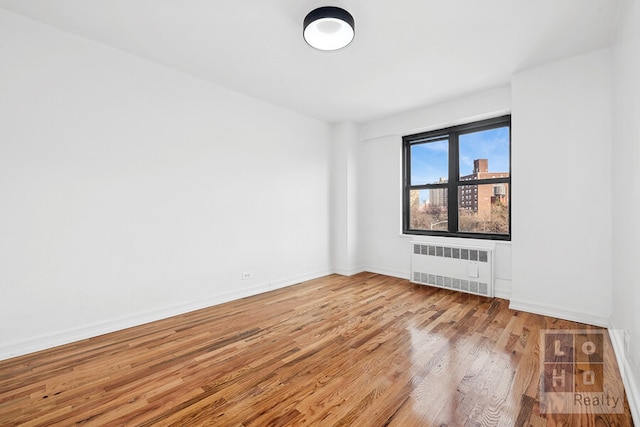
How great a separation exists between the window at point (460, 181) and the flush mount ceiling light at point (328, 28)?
8.94 ft

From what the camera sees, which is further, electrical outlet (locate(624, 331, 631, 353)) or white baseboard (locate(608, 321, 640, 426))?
electrical outlet (locate(624, 331, 631, 353))

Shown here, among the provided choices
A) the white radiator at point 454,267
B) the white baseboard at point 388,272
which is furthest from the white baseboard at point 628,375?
the white baseboard at point 388,272

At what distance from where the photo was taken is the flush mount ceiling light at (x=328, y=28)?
212 centimetres

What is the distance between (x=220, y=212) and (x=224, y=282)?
91 centimetres

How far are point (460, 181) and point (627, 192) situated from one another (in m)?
2.28

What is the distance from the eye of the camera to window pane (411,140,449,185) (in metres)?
4.49

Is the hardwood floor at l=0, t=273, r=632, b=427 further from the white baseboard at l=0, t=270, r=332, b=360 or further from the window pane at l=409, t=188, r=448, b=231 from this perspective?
the window pane at l=409, t=188, r=448, b=231

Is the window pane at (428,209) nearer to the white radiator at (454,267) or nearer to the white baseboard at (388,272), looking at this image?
the white radiator at (454,267)

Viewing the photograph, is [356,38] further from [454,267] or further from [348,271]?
[348,271]

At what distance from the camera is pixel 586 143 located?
285cm

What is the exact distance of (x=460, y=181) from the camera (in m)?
4.28

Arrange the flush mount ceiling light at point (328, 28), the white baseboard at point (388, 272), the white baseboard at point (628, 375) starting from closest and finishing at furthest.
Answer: the white baseboard at point (628, 375)
the flush mount ceiling light at point (328, 28)
the white baseboard at point (388, 272)

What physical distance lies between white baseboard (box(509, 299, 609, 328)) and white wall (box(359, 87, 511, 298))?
0.89 metres

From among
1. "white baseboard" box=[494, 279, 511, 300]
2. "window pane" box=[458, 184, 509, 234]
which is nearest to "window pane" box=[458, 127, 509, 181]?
"window pane" box=[458, 184, 509, 234]
